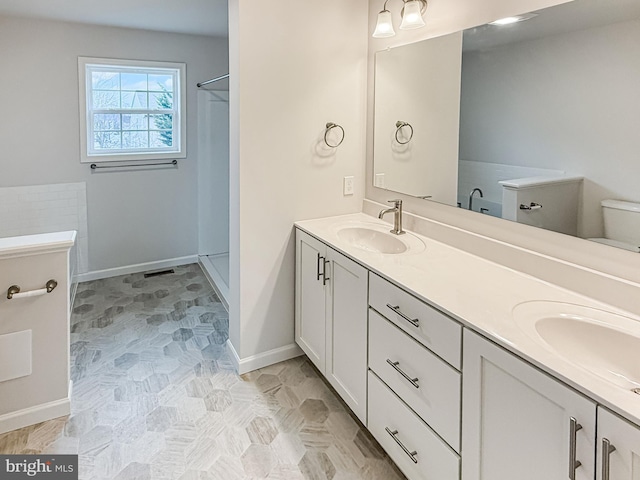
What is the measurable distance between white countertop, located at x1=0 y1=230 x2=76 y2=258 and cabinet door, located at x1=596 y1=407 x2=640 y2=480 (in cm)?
218

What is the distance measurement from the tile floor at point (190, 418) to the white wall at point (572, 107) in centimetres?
145

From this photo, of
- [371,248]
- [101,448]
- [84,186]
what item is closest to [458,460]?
[371,248]

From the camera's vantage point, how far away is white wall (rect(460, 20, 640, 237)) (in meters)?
1.52

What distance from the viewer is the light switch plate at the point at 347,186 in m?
2.89

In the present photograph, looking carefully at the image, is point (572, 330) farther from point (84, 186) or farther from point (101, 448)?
point (84, 186)

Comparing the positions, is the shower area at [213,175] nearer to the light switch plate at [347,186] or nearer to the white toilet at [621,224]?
the light switch plate at [347,186]

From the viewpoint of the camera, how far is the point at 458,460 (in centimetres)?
149

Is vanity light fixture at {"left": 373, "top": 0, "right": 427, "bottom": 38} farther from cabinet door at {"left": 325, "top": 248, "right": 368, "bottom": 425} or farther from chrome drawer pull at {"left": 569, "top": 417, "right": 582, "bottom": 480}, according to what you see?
chrome drawer pull at {"left": 569, "top": 417, "right": 582, "bottom": 480}

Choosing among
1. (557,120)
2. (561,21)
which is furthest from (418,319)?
(561,21)

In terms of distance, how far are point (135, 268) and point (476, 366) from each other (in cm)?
392

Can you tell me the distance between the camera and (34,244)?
206 centimetres

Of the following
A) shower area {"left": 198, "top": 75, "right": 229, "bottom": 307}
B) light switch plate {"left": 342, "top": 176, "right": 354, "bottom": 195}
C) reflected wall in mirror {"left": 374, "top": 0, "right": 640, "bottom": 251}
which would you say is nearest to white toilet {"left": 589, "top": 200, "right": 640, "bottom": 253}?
reflected wall in mirror {"left": 374, "top": 0, "right": 640, "bottom": 251}

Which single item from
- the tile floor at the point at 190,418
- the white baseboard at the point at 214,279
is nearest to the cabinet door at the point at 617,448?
the tile floor at the point at 190,418

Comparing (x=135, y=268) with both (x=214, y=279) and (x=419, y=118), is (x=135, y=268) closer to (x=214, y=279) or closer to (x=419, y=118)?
(x=214, y=279)
